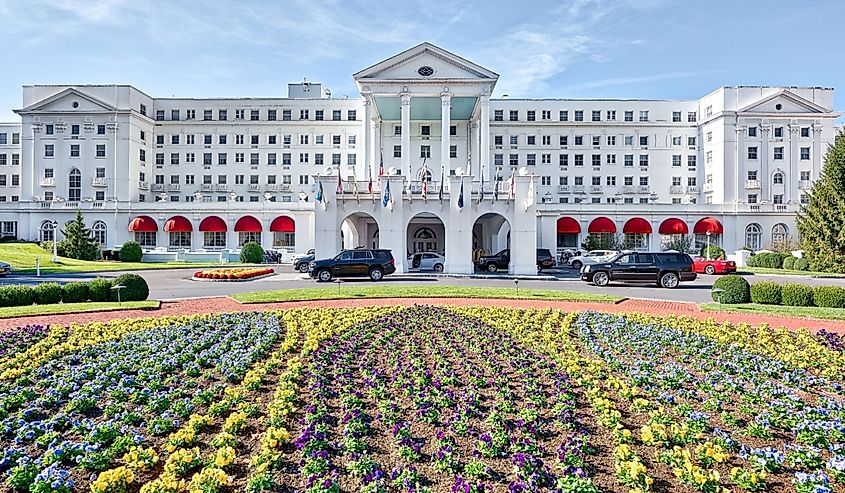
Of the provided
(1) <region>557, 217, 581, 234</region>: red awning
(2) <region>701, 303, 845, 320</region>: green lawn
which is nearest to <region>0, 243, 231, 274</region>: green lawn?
(1) <region>557, 217, 581, 234</region>: red awning

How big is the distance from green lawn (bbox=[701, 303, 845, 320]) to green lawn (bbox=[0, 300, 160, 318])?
19365mm

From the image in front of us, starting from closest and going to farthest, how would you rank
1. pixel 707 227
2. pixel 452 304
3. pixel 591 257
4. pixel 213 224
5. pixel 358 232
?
pixel 452 304 → pixel 591 257 → pixel 358 232 → pixel 213 224 → pixel 707 227

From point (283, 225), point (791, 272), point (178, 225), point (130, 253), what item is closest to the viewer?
point (791, 272)

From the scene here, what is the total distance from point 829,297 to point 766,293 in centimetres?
189

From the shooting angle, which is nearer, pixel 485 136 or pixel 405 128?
pixel 405 128

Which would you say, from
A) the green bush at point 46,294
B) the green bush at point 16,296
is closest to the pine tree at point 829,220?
the green bush at point 46,294

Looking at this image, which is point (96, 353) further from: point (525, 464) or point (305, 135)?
Result: point (305, 135)

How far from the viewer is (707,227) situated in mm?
62031

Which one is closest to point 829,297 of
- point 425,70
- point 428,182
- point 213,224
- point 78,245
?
point 428,182

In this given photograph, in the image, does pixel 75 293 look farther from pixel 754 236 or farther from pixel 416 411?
pixel 754 236

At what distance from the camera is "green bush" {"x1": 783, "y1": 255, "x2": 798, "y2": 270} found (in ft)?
152

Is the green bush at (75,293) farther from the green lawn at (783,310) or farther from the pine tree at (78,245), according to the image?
the pine tree at (78,245)

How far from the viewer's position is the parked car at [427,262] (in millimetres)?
40934

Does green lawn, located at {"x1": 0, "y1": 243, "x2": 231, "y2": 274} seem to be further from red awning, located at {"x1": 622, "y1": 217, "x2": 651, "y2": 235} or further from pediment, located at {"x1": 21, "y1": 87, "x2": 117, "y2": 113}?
red awning, located at {"x1": 622, "y1": 217, "x2": 651, "y2": 235}
